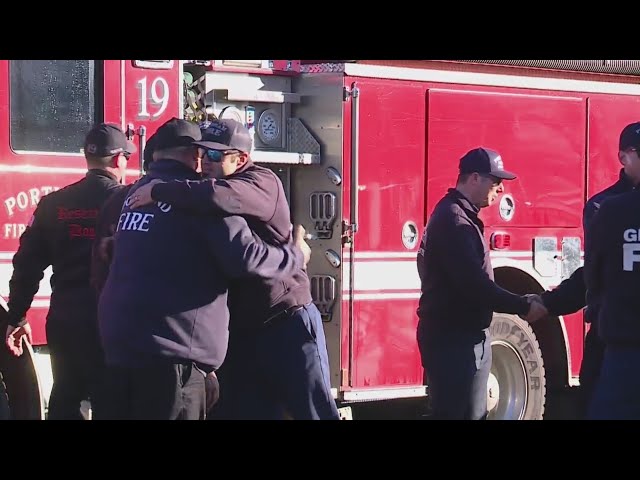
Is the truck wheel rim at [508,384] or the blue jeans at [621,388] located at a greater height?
the blue jeans at [621,388]

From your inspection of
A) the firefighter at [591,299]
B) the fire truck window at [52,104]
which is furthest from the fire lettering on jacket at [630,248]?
the fire truck window at [52,104]

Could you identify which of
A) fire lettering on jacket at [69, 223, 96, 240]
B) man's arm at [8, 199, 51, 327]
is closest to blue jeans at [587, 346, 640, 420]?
fire lettering on jacket at [69, 223, 96, 240]

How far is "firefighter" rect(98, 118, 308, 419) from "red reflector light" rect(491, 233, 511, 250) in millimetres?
3839

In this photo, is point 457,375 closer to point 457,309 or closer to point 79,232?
point 457,309

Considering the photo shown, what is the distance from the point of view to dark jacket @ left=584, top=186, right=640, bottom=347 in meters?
5.68

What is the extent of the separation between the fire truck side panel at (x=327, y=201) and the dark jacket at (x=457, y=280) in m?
1.83

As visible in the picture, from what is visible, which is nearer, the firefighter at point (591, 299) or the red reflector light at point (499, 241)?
the firefighter at point (591, 299)

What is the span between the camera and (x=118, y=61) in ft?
25.4

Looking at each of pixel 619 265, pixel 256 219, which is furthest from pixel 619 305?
pixel 256 219

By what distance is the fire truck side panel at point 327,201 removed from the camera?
28.2ft

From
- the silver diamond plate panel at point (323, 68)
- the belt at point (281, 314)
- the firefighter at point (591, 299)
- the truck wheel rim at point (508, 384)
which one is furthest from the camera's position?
the truck wheel rim at point (508, 384)

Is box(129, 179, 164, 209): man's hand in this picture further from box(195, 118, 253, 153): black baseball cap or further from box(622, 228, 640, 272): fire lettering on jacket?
box(622, 228, 640, 272): fire lettering on jacket

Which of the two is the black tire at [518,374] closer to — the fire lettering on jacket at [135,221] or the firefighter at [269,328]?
the firefighter at [269,328]
